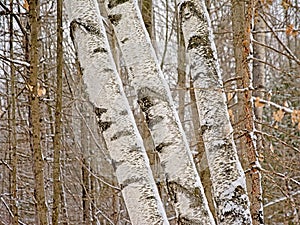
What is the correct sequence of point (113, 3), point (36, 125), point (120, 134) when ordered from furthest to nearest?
point (36, 125)
point (113, 3)
point (120, 134)

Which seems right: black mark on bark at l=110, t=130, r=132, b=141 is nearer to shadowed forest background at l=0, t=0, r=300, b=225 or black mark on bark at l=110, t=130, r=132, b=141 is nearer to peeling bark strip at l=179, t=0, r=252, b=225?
shadowed forest background at l=0, t=0, r=300, b=225

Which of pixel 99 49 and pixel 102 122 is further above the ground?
pixel 99 49

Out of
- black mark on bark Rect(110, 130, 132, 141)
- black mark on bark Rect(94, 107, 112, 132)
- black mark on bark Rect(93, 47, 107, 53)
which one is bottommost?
black mark on bark Rect(110, 130, 132, 141)

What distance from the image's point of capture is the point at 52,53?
221 inches

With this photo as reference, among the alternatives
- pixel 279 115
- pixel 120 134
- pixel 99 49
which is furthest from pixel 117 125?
pixel 279 115

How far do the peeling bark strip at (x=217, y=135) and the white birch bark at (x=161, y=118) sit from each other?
0.49ft

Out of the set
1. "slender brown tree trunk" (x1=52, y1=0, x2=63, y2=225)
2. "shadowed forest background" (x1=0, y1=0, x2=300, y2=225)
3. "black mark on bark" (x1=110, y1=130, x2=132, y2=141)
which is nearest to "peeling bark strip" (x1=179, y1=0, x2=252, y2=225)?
"shadowed forest background" (x1=0, y1=0, x2=300, y2=225)

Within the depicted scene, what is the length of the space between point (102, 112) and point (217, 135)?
42cm

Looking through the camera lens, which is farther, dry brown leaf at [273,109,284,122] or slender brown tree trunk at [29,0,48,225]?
slender brown tree trunk at [29,0,48,225]

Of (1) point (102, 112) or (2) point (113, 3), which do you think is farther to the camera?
(2) point (113, 3)

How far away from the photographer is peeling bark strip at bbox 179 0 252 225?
159 cm

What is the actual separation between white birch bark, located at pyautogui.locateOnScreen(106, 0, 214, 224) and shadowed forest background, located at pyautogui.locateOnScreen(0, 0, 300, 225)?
0.07 ft

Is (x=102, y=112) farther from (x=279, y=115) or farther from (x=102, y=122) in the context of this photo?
(x=279, y=115)

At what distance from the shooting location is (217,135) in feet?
5.23
